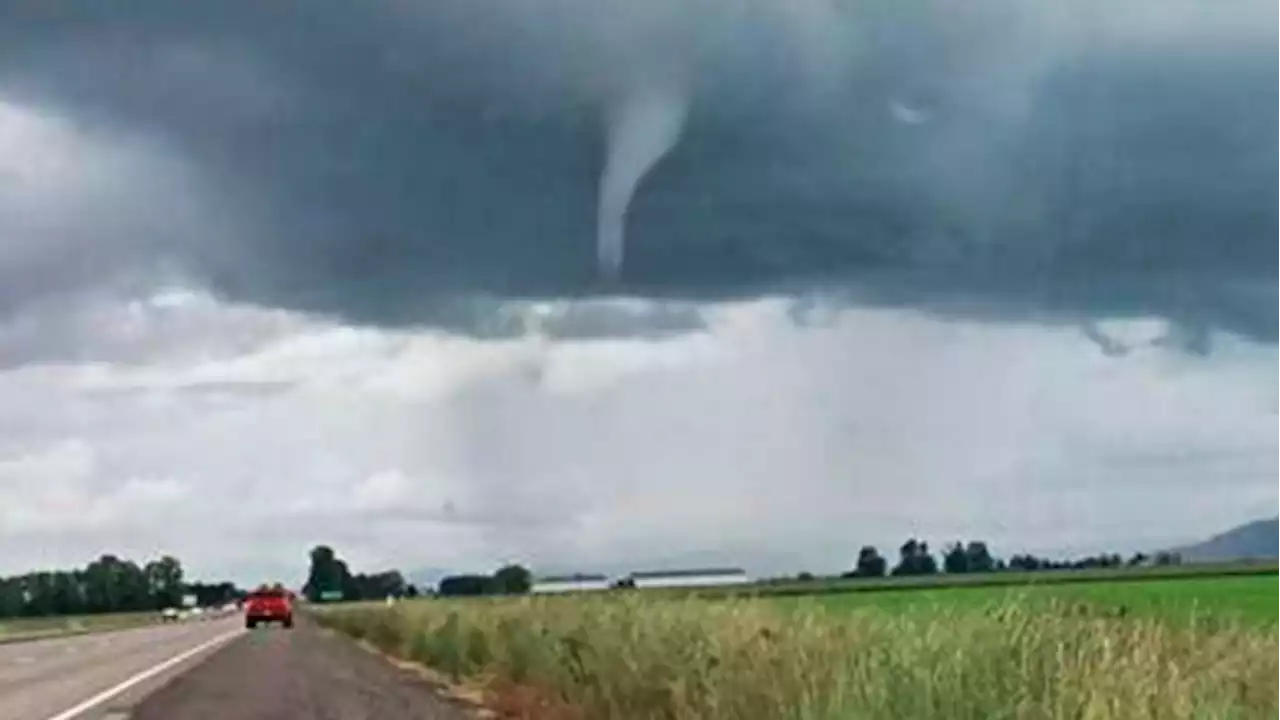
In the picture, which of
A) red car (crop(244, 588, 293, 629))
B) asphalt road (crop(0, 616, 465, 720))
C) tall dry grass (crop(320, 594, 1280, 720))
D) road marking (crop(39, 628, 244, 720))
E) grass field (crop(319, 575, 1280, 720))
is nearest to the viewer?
tall dry grass (crop(320, 594, 1280, 720))

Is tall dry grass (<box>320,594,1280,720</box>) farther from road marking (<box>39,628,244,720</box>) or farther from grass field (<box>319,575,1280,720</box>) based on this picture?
road marking (<box>39,628,244,720</box>)

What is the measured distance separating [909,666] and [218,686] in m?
27.7

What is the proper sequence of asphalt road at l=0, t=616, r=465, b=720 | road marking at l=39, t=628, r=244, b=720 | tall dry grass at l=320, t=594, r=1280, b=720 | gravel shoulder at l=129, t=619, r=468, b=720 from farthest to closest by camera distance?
road marking at l=39, t=628, r=244, b=720 < asphalt road at l=0, t=616, r=465, b=720 < gravel shoulder at l=129, t=619, r=468, b=720 < tall dry grass at l=320, t=594, r=1280, b=720

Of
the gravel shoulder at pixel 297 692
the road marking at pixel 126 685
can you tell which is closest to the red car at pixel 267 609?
the road marking at pixel 126 685

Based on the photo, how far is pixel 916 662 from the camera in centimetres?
1712

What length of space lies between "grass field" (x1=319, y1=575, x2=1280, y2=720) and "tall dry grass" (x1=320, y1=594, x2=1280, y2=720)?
0.02 meters

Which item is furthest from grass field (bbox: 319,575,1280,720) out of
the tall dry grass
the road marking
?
the road marking

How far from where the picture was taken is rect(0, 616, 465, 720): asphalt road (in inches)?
1335

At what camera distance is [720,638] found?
23.6m

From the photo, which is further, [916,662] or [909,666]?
[916,662]

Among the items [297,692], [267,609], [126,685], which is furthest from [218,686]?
[267,609]

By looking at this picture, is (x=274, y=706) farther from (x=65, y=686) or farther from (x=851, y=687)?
(x=851, y=687)

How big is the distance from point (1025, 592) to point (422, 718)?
1135 centimetres

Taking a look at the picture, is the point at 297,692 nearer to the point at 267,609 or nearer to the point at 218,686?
the point at 218,686
